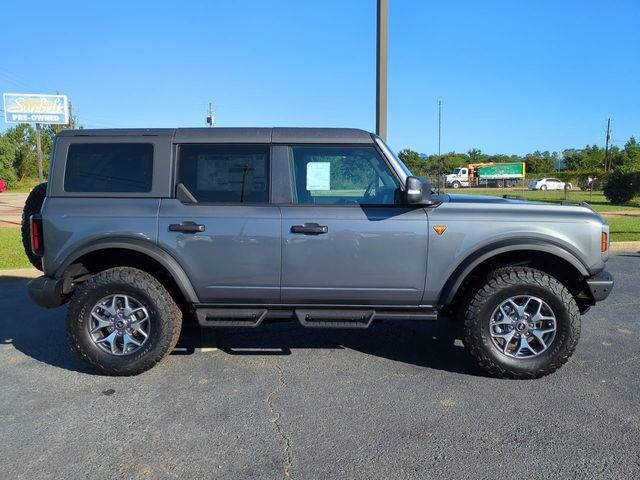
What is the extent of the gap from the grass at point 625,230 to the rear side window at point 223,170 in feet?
31.5

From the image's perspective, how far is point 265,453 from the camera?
9.58 feet

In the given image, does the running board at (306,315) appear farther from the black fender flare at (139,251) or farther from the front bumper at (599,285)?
the front bumper at (599,285)

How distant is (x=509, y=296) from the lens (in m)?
3.92

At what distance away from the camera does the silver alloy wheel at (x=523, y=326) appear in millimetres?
3926

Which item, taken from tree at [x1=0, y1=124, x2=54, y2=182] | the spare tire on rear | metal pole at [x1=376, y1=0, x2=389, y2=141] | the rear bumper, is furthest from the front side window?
tree at [x1=0, y1=124, x2=54, y2=182]

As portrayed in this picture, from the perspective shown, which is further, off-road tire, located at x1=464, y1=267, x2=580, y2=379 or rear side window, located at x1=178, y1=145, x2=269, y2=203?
rear side window, located at x1=178, y1=145, x2=269, y2=203

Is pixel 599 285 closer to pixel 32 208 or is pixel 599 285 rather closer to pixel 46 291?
pixel 46 291

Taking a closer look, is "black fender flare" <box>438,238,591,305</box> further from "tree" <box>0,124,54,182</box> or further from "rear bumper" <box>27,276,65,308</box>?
"tree" <box>0,124,54,182</box>

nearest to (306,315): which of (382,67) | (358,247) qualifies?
(358,247)

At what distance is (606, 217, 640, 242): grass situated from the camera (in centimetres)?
1105

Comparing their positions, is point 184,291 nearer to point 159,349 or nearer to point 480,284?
point 159,349

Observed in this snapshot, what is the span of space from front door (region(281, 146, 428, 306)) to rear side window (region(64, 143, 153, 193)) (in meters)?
1.22

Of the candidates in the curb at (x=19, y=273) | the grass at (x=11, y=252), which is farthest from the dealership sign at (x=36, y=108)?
the curb at (x=19, y=273)

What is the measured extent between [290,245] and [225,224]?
0.54 m
